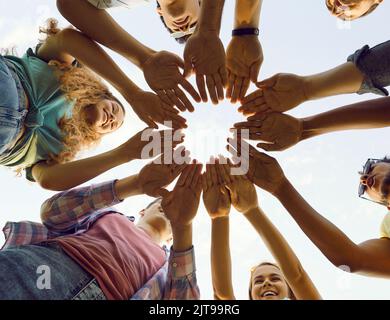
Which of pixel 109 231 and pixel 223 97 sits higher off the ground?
pixel 223 97

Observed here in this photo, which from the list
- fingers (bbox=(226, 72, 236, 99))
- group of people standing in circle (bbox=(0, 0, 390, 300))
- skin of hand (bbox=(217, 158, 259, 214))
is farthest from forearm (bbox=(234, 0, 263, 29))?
skin of hand (bbox=(217, 158, 259, 214))

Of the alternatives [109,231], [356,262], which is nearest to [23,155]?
[109,231]

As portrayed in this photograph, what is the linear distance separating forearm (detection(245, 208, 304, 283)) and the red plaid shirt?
1.45 ft

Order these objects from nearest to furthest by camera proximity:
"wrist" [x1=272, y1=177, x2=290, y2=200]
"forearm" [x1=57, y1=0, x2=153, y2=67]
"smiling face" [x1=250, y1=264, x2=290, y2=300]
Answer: "forearm" [x1=57, y1=0, x2=153, y2=67], "wrist" [x1=272, y1=177, x2=290, y2=200], "smiling face" [x1=250, y1=264, x2=290, y2=300]

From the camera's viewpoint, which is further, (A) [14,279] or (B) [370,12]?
(B) [370,12]

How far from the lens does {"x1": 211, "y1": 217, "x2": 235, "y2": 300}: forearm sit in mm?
2008

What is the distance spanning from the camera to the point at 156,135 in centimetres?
219

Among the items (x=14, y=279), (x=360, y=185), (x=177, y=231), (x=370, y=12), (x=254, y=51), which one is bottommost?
(x=14, y=279)

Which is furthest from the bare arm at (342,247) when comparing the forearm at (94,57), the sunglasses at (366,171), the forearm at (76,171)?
the forearm at (94,57)

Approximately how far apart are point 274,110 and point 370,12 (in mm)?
872

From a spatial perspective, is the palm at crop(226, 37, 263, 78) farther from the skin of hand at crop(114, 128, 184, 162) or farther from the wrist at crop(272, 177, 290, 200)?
the wrist at crop(272, 177, 290, 200)

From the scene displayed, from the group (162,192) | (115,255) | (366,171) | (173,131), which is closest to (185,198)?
(162,192)

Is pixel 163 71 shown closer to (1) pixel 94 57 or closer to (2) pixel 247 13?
(1) pixel 94 57
